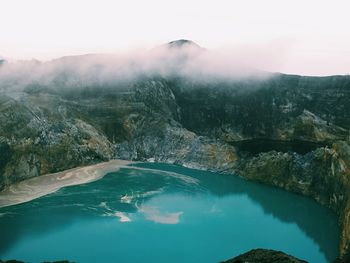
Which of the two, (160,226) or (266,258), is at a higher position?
(266,258)

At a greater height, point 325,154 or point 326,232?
point 325,154

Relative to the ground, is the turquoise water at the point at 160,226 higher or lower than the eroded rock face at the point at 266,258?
lower

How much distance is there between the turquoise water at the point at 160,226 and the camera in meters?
131

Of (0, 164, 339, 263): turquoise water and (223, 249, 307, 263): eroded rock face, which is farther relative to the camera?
(0, 164, 339, 263): turquoise water

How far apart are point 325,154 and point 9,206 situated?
437 feet

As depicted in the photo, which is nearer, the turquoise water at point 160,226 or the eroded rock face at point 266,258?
the eroded rock face at point 266,258

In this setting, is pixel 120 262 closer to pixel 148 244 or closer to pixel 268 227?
pixel 148 244

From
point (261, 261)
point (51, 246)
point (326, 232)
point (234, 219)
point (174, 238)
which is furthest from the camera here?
point (234, 219)

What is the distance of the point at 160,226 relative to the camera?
6009 inches

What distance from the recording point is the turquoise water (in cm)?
13112

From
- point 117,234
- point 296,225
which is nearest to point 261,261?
point 117,234

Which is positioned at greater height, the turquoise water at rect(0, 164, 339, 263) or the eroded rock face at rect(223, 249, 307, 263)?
the eroded rock face at rect(223, 249, 307, 263)

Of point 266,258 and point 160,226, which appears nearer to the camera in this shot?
point 266,258

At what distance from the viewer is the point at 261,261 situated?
9088 cm
